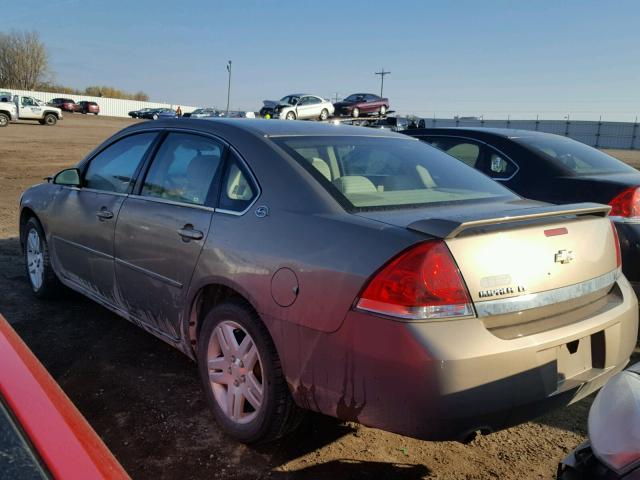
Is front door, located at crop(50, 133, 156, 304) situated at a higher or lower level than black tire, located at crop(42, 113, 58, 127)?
lower

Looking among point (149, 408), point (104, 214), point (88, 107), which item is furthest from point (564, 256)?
point (88, 107)

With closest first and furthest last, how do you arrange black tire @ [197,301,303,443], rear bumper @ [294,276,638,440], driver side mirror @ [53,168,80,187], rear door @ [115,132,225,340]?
rear bumper @ [294,276,638,440] < black tire @ [197,301,303,443] < rear door @ [115,132,225,340] < driver side mirror @ [53,168,80,187]

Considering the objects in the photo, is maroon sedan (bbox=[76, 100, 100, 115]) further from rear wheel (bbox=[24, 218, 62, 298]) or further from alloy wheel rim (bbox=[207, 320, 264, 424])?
alloy wheel rim (bbox=[207, 320, 264, 424])

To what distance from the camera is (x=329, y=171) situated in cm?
292

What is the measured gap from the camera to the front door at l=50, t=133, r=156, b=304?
3852 mm

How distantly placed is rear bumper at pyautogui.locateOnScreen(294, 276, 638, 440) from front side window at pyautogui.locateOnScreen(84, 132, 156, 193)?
2.18 m

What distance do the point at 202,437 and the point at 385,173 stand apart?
1.73m

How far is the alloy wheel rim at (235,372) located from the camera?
2.75 m

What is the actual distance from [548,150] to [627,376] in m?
3.85

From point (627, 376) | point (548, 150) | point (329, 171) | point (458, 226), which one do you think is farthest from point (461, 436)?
point (548, 150)

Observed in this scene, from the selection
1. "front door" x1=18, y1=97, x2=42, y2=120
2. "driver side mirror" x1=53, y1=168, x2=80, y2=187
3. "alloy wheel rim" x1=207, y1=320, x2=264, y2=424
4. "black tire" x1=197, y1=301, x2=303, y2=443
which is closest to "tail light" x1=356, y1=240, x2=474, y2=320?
"black tire" x1=197, y1=301, x2=303, y2=443

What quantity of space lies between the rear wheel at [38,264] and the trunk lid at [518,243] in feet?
11.1

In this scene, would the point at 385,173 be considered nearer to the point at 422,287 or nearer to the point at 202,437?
the point at 422,287

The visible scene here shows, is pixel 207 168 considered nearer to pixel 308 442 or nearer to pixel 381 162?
pixel 381 162
